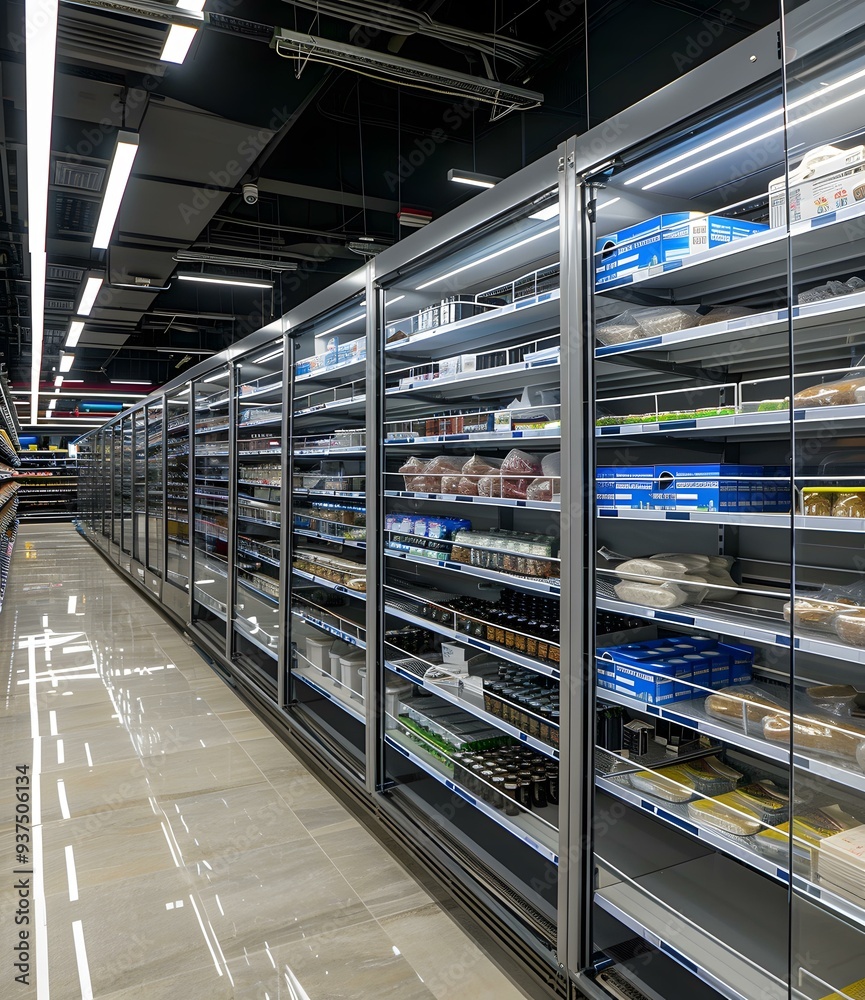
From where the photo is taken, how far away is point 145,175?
579cm

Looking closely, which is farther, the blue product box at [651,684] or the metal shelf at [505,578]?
the metal shelf at [505,578]

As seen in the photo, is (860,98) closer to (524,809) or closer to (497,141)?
(524,809)

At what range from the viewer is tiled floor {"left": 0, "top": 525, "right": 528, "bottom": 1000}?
7.70ft

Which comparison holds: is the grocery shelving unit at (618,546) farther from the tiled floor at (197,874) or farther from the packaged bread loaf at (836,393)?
the tiled floor at (197,874)

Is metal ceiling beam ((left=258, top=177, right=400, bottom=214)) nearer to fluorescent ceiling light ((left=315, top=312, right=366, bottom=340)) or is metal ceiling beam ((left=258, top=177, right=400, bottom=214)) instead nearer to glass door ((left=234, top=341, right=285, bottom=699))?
glass door ((left=234, top=341, right=285, bottom=699))

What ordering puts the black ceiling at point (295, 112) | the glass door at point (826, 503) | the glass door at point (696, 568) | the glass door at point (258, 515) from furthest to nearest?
1. the glass door at point (258, 515)
2. the black ceiling at point (295, 112)
3. the glass door at point (696, 568)
4. the glass door at point (826, 503)

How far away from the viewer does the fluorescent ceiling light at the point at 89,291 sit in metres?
7.13

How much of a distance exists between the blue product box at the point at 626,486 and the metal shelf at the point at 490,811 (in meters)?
1.13

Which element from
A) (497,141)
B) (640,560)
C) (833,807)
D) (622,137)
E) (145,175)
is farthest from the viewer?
(497,141)

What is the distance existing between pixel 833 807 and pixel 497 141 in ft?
20.9

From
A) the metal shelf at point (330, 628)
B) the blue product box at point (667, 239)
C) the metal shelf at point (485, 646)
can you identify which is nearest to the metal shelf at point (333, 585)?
the metal shelf at point (330, 628)

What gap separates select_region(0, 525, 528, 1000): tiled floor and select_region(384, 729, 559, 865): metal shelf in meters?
0.41

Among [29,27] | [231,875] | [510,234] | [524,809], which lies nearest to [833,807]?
[524,809]

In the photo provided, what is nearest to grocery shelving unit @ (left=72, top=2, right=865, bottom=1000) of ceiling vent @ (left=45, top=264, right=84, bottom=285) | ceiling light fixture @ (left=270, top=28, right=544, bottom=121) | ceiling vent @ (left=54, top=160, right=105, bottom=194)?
ceiling light fixture @ (left=270, top=28, right=544, bottom=121)
